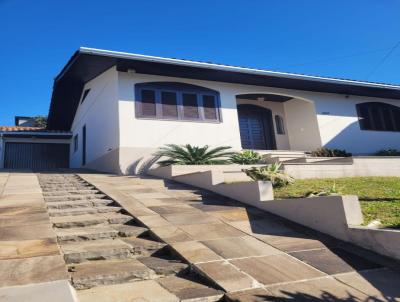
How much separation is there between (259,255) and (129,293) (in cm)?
160

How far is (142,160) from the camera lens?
11852 millimetres

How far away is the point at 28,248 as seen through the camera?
11.9ft

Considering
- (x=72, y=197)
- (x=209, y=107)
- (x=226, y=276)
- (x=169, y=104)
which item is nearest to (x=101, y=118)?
(x=169, y=104)

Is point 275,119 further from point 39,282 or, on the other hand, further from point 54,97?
point 39,282

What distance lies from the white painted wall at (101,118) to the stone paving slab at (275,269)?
29.8ft

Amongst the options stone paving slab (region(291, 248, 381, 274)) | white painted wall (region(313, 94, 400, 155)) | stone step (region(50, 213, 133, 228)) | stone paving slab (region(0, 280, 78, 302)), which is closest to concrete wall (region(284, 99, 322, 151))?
white painted wall (region(313, 94, 400, 155))

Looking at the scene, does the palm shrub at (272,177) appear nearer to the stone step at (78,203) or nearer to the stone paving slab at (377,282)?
the stone step at (78,203)

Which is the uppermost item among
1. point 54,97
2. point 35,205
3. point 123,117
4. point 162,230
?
point 54,97

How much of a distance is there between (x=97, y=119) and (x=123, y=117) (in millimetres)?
2871

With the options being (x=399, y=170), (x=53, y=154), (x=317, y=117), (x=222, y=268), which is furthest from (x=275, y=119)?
(x=222, y=268)

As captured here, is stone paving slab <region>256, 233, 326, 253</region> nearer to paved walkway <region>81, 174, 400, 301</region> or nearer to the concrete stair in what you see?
paved walkway <region>81, 174, 400, 301</region>

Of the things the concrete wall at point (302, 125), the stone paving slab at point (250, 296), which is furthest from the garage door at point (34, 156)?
the stone paving slab at point (250, 296)

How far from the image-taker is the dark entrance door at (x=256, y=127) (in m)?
16.0

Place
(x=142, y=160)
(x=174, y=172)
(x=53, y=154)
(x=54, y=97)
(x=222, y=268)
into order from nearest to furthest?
(x=222, y=268) → (x=174, y=172) → (x=142, y=160) → (x=54, y=97) → (x=53, y=154)
